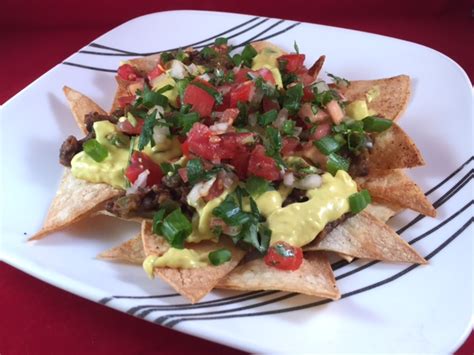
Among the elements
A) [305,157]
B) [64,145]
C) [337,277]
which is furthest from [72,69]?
[337,277]

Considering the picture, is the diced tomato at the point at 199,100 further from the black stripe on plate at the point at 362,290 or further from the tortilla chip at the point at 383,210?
the black stripe on plate at the point at 362,290

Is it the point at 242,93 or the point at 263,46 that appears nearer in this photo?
the point at 242,93

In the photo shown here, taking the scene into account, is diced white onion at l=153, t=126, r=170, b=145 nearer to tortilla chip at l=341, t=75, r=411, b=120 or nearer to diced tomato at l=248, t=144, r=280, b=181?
diced tomato at l=248, t=144, r=280, b=181

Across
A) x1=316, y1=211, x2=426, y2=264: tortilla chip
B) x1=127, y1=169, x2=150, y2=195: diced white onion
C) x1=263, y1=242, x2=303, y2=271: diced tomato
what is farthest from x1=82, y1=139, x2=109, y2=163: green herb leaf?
x1=316, y1=211, x2=426, y2=264: tortilla chip

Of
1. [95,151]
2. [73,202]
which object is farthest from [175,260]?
[95,151]

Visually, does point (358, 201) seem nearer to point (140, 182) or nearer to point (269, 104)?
point (269, 104)

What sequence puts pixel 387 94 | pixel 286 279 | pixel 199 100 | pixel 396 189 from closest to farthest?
pixel 286 279
pixel 396 189
pixel 199 100
pixel 387 94

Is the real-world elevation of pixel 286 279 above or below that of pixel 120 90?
below
